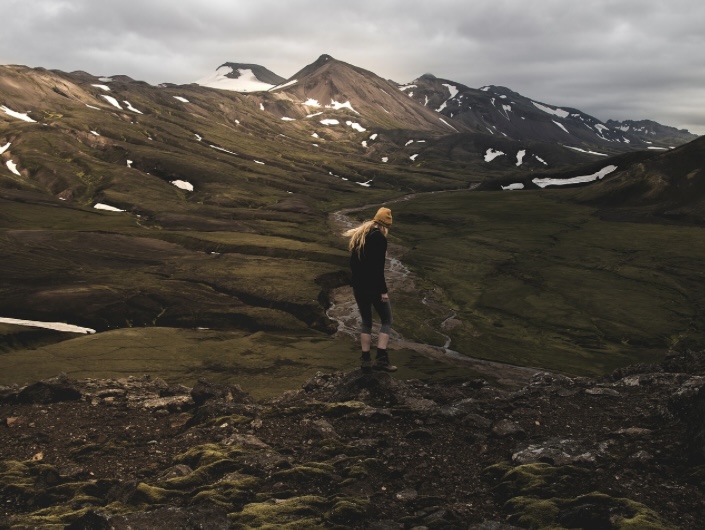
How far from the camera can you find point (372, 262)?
20.5 m

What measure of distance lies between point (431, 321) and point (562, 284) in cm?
3712

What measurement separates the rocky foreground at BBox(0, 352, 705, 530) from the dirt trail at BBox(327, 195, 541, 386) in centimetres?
3193

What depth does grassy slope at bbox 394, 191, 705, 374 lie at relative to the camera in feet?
250

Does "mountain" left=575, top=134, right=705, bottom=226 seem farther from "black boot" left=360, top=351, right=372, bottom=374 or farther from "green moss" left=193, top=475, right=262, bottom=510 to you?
"green moss" left=193, top=475, right=262, bottom=510

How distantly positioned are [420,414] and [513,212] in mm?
173732

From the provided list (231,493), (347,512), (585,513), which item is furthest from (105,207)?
(585,513)

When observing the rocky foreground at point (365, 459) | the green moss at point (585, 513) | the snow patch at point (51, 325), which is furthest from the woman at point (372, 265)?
the snow patch at point (51, 325)

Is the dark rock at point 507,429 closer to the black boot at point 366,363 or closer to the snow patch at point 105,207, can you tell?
the black boot at point 366,363

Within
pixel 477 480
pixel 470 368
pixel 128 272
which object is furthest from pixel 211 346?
pixel 477 480

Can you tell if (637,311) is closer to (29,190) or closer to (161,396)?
(161,396)

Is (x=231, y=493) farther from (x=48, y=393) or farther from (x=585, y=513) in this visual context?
(x=48, y=393)

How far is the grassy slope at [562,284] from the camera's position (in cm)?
7619

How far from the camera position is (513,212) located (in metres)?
184

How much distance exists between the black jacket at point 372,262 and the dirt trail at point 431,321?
34139mm
